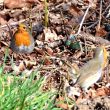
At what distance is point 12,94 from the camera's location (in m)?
5.25

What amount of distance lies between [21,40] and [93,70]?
69.5 inches

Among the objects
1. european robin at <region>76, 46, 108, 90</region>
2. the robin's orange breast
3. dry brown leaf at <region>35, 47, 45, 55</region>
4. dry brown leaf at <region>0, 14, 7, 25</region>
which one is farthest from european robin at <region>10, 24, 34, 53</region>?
european robin at <region>76, 46, 108, 90</region>

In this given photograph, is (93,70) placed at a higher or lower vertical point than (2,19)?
higher

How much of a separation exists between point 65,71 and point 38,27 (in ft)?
4.81

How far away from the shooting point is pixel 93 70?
6547 millimetres

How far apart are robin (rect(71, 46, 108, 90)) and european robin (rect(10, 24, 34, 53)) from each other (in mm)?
1363

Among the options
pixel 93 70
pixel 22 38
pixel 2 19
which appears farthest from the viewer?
pixel 2 19

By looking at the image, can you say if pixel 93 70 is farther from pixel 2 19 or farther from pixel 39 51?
pixel 2 19

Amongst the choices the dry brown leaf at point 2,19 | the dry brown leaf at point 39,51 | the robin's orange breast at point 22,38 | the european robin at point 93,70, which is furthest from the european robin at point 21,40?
the european robin at point 93,70

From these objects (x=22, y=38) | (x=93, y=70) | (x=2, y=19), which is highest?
(x=93, y=70)

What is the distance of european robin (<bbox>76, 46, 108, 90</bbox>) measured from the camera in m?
6.48

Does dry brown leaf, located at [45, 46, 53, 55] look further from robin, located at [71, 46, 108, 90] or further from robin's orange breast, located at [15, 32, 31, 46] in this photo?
robin, located at [71, 46, 108, 90]

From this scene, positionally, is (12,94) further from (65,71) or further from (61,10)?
(61,10)

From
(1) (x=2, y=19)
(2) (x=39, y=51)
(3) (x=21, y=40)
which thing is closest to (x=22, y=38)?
(3) (x=21, y=40)
